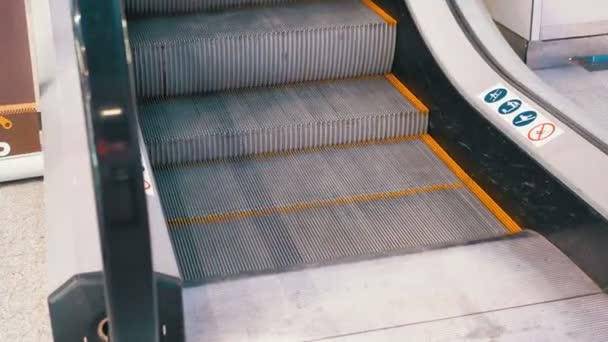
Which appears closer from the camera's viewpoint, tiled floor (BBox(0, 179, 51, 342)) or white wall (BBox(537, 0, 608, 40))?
tiled floor (BBox(0, 179, 51, 342))

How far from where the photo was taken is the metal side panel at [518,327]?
6.93 ft

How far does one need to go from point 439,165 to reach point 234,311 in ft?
3.90

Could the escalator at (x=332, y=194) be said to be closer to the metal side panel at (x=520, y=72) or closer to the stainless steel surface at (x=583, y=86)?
the metal side panel at (x=520, y=72)

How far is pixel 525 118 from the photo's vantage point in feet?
8.81

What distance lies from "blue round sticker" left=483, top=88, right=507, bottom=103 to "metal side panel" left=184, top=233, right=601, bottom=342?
59 cm

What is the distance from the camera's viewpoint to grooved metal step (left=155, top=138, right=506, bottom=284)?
2570 millimetres

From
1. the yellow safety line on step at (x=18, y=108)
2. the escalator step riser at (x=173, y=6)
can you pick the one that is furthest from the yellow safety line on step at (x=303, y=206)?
the escalator step riser at (x=173, y=6)

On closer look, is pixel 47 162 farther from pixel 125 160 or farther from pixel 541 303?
pixel 541 303

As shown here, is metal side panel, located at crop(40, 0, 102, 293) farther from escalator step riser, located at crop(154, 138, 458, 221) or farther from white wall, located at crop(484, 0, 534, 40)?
white wall, located at crop(484, 0, 534, 40)

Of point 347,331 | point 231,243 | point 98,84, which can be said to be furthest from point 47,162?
point 98,84

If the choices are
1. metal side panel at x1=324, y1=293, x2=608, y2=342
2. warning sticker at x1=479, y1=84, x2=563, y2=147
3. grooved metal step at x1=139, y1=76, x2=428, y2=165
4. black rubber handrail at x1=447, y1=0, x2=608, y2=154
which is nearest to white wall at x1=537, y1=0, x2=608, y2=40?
black rubber handrail at x1=447, y1=0, x2=608, y2=154

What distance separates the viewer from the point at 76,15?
4.41 ft

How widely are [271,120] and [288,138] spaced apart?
0.32ft

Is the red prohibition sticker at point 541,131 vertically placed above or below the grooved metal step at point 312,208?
above
